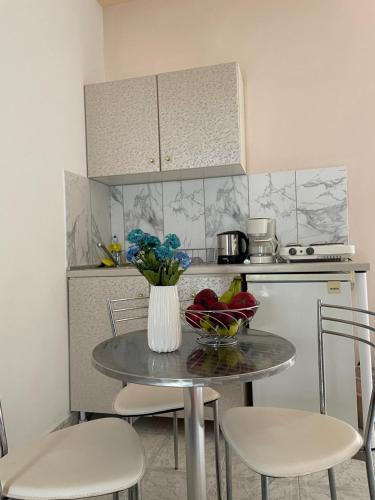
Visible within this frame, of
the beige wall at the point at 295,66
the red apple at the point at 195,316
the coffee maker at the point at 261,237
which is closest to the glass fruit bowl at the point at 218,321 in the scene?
the red apple at the point at 195,316

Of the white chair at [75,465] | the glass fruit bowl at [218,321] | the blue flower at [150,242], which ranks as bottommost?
the white chair at [75,465]

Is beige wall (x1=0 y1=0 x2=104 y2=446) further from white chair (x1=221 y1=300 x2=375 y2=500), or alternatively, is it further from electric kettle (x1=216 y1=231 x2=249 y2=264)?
white chair (x1=221 y1=300 x2=375 y2=500)

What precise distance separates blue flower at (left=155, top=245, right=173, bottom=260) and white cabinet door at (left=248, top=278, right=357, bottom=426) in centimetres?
100

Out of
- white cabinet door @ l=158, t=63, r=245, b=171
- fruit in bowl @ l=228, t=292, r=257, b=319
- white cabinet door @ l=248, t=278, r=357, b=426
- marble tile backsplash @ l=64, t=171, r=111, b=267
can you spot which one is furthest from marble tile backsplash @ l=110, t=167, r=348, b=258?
fruit in bowl @ l=228, t=292, r=257, b=319

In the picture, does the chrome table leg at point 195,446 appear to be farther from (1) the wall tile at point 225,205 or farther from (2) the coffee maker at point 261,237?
(1) the wall tile at point 225,205

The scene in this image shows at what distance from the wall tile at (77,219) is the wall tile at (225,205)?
32.7 inches

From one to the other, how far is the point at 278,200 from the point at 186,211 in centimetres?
65

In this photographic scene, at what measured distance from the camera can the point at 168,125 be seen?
2.47 m

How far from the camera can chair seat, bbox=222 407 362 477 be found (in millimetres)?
1006

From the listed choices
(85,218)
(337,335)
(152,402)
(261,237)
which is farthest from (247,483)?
(85,218)

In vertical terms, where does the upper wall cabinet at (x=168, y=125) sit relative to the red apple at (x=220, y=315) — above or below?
above

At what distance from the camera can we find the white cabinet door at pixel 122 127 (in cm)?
250

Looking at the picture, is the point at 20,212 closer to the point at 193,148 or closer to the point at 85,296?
the point at 85,296

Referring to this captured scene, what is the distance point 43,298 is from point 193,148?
49.7 inches
